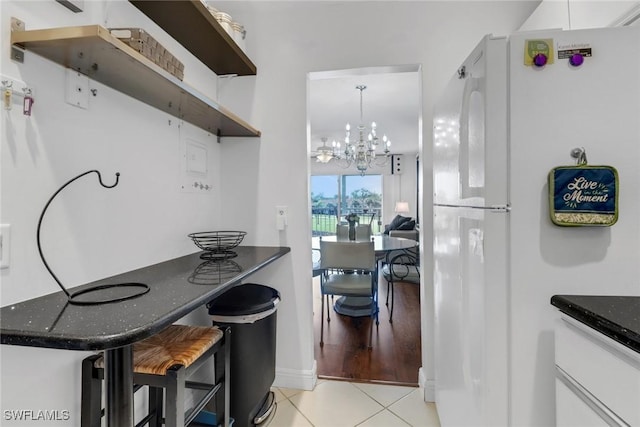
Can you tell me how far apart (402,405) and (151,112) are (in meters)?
2.09

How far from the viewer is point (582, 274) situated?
3.11 ft

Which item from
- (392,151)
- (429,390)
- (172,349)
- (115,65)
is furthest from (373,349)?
(392,151)

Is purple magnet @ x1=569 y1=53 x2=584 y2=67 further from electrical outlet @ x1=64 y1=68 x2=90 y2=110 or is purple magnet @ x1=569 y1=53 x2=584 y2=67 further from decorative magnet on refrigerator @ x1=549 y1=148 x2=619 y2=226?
electrical outlet @ x1=64 y1=68 x2=90 y2=110

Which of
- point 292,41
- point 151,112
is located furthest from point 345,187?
point 151,112

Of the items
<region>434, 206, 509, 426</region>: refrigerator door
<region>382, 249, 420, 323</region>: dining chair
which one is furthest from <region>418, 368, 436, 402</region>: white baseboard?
<region>382, 249, 420, 323</region>: dining chair

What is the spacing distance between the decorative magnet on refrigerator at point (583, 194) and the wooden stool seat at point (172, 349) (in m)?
1.24

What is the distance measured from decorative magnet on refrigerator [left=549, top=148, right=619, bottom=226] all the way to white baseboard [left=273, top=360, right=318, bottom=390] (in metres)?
1.67

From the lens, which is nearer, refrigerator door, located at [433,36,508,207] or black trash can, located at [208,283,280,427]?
refrigerator door, located at [433,36,508,207]

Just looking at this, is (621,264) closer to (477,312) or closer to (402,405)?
(477,312)

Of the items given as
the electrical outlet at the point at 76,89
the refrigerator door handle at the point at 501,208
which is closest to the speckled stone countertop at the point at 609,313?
the refrigerator door handle at the point at 501,208

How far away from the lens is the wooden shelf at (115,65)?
0.82m

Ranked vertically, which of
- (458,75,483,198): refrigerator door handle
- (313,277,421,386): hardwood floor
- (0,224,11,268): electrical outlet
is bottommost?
(313,277,421,386): hardwood floor

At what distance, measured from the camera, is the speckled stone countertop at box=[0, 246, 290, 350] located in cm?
64

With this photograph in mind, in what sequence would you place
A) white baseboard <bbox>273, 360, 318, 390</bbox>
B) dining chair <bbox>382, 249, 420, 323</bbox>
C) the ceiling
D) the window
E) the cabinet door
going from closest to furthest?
the cabinet door < white baseboard <bbox>273, 360, 318, 390</bbox> < the ceiling < dining chair <bbox>382, 249, 420, 323</bbox> < the window
